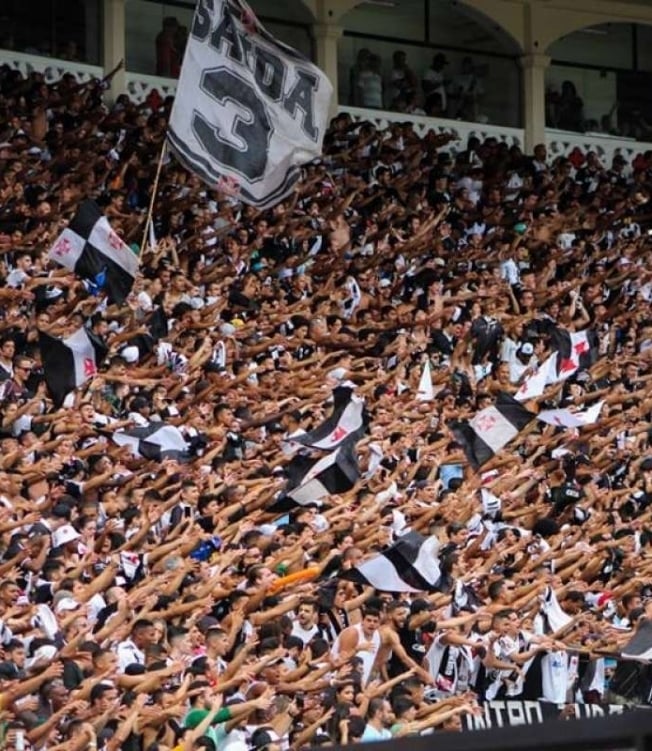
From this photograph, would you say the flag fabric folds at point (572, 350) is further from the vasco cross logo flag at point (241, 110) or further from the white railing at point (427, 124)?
the white railing at point (427, 124)

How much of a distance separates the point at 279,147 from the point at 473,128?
1016cm

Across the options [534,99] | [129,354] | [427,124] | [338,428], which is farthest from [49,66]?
[338,428]

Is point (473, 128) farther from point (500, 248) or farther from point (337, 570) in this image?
point (337, 570)

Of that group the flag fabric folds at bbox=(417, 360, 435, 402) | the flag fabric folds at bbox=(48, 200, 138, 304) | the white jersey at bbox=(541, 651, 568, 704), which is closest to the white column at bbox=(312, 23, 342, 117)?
Result: the flag fabric folds at bbox=(417, 360, 435, 402)

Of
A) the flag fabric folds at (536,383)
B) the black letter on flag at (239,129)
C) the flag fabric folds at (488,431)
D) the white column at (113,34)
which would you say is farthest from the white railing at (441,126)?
the flag fabric folds at (488,431)

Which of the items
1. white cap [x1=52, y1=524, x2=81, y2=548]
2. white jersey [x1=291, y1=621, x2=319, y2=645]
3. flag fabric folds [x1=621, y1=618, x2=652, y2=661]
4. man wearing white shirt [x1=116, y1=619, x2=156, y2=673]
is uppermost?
white cap [x1=52, y1=524, x2=81, y2=548]

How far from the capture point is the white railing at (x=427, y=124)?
2245 cm

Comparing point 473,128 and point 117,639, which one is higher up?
point 473,128

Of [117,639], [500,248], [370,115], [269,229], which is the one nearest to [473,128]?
[370,115]

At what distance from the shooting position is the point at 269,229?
834 inches

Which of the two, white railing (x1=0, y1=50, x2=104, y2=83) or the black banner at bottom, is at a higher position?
white railing (x1=0, y1=50, x2=104, y2=83)

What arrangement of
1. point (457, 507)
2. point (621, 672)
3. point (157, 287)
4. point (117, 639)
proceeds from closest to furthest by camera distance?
point (117, 639) → point (621, 672) → point (457, 507) → point (157, 287)

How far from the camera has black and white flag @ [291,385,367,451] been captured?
15250 mm

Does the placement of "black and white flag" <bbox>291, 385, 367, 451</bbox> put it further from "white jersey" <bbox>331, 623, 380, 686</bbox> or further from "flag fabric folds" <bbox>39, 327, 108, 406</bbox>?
"white jersey" <bbox>331, 623, 380, 686</bbox>
